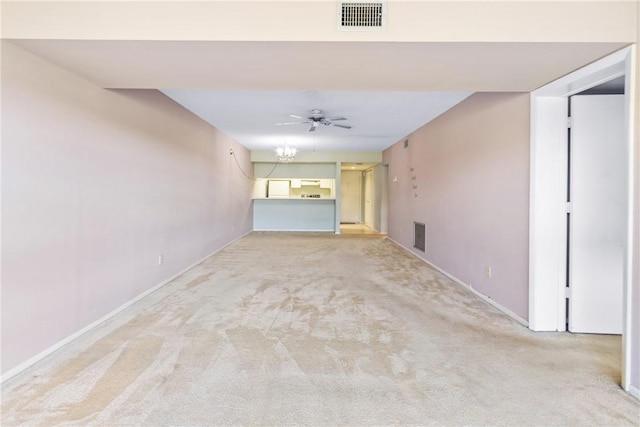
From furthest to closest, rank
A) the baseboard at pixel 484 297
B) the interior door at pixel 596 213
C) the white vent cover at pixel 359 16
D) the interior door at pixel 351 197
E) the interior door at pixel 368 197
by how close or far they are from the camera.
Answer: the interior door at pixel 351 197 < the interior door at pixel 368 197 < the baseboard at pixel 484 297 < the interior door at pixel 596 213 < the white vent cover at pixel 359 16

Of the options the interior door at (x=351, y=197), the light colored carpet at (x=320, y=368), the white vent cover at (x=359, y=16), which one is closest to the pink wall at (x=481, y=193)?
the light colored carpet at (x=320, y=368)

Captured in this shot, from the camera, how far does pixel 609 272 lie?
284 cm

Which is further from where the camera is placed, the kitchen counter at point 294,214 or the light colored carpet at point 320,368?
the kitchen counter at point 294,214

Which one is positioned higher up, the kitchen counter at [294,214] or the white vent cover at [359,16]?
the white vent cover at [359,16]

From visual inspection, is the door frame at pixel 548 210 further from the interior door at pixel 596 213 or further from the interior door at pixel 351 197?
the interior door at pixel 351 197

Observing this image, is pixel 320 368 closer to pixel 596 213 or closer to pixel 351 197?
pixel 596 213

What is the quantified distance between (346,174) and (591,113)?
39.1 feet

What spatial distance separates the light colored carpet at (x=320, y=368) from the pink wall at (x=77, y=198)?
0.98ft

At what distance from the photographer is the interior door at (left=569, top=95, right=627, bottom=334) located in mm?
2807

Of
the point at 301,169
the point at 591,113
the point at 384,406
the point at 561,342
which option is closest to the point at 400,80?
the point at 591,113

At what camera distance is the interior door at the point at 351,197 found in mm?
14656

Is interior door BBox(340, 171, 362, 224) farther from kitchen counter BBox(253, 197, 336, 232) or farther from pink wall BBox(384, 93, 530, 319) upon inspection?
pink wall BBox(384, 93, 530, 319)

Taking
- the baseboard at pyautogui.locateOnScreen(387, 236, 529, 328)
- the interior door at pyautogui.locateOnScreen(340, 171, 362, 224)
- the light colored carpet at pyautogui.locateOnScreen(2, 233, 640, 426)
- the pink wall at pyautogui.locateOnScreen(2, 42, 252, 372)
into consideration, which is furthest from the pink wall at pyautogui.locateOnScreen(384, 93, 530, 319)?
the interior door at pyautogui.locateOnScreen(340, 171, 362, 224)

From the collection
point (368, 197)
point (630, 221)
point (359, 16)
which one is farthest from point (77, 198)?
point (368, 197)
